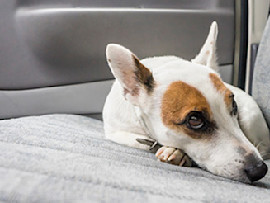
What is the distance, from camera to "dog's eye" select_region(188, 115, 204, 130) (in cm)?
98

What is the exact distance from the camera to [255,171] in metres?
0.87

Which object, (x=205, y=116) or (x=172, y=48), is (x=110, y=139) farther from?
(x=172, y=48)

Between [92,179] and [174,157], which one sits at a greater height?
[92,179]

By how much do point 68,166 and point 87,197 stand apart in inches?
5.6

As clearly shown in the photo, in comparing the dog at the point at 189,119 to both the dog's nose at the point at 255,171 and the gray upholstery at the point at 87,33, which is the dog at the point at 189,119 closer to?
the dog's nose at the point at 255,171

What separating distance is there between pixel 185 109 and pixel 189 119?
3 cm

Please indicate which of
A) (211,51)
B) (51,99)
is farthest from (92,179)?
(51,99)

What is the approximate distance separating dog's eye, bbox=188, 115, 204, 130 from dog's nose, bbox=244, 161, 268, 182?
172mm

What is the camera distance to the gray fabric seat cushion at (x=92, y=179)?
57 cm

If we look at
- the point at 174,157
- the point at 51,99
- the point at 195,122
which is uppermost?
the point at 195,122

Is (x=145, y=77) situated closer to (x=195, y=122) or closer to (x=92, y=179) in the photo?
(x=195, y=122)

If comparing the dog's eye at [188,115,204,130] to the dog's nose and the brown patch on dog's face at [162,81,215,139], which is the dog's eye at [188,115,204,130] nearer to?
the brown patch on dog's face at [162,81,215,139]

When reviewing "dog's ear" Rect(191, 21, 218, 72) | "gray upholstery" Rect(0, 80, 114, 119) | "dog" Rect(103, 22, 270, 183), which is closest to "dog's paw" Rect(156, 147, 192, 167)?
"dog" Rect(103, 22, 270, 183)

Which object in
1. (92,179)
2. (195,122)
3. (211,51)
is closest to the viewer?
(92,179)
